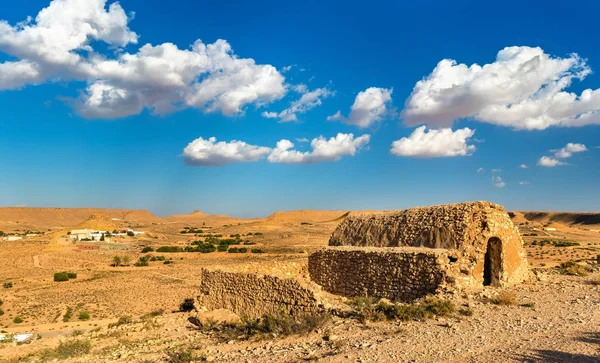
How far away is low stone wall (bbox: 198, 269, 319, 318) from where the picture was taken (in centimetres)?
1258

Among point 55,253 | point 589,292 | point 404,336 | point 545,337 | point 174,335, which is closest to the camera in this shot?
point 545,337

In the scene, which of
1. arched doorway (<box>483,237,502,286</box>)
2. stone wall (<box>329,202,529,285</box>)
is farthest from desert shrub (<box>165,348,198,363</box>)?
arched doorway (<box>483,237,502,286</box>)

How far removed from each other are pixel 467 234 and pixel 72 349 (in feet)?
38.6

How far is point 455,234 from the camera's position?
13609 mm

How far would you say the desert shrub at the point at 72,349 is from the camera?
1134 centimetres

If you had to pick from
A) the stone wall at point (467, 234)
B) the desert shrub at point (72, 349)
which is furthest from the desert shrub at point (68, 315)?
the stone wall at point (467, 234)

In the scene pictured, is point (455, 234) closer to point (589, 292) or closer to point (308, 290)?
point (589, 292)

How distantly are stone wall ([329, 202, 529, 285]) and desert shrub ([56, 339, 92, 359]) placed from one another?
1000 centimetres

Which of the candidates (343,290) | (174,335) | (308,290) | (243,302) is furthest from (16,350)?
(343,290)

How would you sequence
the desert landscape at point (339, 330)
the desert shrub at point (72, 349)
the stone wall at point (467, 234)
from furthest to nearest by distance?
the stone wall at point (467, 234) → the desert shrub at point (72, 349) → the desert landscape at point (339, 330)

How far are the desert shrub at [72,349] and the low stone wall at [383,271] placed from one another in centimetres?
782

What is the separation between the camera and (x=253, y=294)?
13828 millimetres

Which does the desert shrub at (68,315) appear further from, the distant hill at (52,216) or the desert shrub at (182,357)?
the distant hill at (52,216)

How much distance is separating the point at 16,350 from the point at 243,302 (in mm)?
6570
